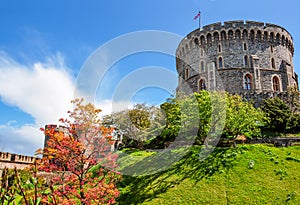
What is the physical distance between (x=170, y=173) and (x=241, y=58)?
76.7 ft

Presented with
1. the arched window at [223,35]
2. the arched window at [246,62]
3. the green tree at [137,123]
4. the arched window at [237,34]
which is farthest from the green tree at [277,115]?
the arched window at [223,35]

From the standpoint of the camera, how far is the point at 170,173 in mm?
14711

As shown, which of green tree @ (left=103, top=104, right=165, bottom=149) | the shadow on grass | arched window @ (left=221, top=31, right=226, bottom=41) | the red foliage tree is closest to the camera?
the red foliage tree

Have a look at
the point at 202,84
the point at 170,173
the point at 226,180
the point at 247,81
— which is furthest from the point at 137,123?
the point at 226,180

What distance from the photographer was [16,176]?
4.42 ft

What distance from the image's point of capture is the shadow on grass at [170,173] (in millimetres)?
13227

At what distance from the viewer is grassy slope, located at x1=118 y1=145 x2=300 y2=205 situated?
1177 cm

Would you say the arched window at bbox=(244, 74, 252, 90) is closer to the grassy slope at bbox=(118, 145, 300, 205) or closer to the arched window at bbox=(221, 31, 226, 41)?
the arched window at bbox=(221, 31, 226, 41)

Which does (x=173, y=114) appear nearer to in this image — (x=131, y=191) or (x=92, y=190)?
(x=131, y=191)

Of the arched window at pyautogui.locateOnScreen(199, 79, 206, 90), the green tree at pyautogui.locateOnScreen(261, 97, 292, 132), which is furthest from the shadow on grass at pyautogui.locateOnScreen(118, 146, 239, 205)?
the arched window at pyautogui.locateOnScreen(199, 79, 206, 90)

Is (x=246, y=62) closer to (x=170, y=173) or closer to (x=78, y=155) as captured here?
(x=170, y=173)

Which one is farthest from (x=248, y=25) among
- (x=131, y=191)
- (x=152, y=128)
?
(x=131, y=191)

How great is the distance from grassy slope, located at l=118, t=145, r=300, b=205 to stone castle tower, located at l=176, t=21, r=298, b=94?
17.0 metres

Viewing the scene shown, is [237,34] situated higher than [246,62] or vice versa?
[237,34]
